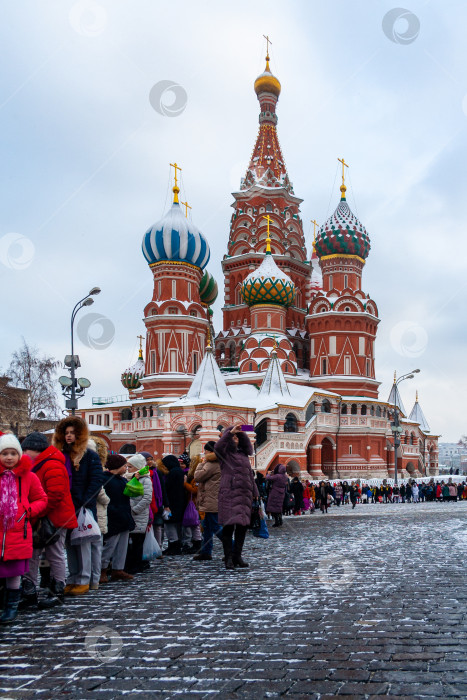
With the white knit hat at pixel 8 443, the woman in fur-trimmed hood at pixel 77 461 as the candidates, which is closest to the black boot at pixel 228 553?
the woman in fur-trimmed hood at pixel 77 461

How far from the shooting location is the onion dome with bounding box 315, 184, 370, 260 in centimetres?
4119

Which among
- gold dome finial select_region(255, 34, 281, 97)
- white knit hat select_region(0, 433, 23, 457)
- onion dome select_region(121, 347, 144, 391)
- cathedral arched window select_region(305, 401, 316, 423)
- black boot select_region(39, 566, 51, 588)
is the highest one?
gold dome finial select_region(255, 34, 281, 97)

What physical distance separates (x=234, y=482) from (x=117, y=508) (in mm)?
1379

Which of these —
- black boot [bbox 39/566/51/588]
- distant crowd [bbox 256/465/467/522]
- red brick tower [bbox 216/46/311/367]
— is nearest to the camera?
black boot [bbox 39/566/51/588]

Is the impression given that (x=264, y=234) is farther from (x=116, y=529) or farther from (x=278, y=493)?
(x=116, y=529)

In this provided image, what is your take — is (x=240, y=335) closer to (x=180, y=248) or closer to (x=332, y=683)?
(x=180, y=248)

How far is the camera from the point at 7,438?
5.47 metres

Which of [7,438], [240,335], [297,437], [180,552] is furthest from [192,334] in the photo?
[7,438]

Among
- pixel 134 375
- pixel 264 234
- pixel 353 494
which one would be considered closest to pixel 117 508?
pixel 353 494

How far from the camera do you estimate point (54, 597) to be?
19.4ft

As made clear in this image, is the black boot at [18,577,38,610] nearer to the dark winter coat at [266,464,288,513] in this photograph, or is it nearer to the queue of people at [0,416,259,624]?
the queue of people at [0,416,259,624]

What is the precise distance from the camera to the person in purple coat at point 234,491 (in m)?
7.70

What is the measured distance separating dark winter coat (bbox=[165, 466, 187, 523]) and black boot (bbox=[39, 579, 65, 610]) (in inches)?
124

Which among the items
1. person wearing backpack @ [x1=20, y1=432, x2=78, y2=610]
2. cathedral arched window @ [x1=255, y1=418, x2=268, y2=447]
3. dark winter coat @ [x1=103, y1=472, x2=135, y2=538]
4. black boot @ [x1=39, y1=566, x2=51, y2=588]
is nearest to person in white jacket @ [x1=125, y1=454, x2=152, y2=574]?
dark winter coat @ [x1=103, y1=472, x2=135, y2=538]
